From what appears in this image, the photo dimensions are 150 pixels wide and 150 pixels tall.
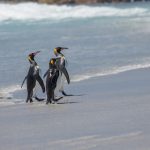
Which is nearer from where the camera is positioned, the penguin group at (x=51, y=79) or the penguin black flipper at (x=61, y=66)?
the penguin group at (x=51, y=79)

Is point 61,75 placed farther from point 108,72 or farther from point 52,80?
point 108,72

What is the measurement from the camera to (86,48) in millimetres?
17656

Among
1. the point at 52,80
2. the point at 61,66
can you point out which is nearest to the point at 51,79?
the point at 52,80

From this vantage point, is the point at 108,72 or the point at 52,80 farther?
the point at 108,72

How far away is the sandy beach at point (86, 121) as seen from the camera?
6478 millimetres

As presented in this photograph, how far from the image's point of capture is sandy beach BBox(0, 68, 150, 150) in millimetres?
6478

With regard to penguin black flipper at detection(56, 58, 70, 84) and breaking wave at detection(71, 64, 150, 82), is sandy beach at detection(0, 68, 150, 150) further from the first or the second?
breaking wave at detection(71, 64, 150, 82)

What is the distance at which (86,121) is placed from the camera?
765 centimetres

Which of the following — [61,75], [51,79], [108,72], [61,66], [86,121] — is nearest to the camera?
[86,121]

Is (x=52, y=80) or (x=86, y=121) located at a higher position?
(x=86, y=121)

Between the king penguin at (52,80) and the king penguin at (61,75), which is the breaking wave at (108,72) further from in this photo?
the king penguin at (52,80)

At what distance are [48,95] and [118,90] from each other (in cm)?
107

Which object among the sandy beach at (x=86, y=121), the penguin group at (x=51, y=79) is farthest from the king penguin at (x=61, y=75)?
the sandy beach at (x=86, y=121)

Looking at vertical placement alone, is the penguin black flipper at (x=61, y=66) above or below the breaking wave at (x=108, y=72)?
above
